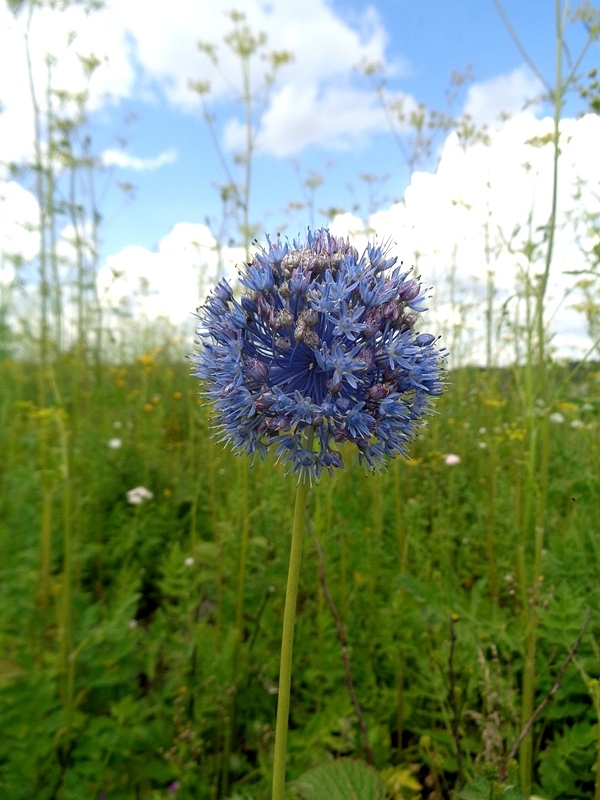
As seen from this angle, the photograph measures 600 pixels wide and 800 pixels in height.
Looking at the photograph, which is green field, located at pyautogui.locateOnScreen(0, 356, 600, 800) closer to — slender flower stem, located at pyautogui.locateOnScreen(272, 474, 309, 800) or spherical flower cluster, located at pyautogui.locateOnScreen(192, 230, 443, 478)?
spherical flower cluster, located at pyautogui.locateOnScreen(192, 230, 443, 478)

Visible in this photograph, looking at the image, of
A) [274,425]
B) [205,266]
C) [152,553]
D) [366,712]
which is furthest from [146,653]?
[205,266]

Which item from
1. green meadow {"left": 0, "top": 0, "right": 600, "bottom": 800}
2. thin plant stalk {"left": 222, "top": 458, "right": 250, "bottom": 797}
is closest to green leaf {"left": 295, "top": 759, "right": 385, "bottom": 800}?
green meadow {"left": 0, "top": 0, "right": 600, "bottom": 800}

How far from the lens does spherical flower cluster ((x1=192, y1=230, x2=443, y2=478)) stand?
1.42m

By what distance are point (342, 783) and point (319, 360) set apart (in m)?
0.98

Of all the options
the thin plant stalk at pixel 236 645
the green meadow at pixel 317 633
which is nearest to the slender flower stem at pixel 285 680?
the green meadow at pixel 317 633

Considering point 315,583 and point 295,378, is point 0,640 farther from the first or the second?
point 295,378

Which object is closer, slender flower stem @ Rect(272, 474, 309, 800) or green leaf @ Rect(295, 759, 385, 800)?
slender flower stem @ Rect(272, 474, 309, 800)

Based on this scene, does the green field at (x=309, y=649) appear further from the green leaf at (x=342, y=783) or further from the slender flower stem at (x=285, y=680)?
the slender flower stem at (x=285, y=680)

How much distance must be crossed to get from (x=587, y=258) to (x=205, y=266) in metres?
2.78

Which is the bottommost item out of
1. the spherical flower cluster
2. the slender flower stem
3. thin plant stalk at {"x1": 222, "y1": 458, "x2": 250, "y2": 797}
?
thin plant stalk at {"x1": 222, "y1": 458, "x2": 250, "y2": 797}

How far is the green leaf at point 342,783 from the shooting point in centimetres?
130

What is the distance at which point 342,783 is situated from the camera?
4.42ft

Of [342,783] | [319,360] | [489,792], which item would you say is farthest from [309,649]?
[319,360]

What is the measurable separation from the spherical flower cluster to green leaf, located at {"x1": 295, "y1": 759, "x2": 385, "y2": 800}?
708 millimetres
